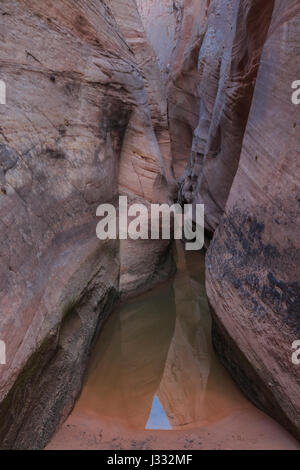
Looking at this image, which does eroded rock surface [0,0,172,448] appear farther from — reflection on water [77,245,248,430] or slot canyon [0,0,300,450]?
reflection on water [77,245,248,430]

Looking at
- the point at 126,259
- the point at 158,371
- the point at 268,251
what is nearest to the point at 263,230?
the point at 268,251

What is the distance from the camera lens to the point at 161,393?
10.1 ft

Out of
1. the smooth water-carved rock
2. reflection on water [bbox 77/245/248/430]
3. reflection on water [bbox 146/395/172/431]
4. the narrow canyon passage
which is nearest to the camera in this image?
the smooth water-carved rock

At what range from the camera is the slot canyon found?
219 cm

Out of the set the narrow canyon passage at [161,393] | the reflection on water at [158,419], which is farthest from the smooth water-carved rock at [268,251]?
the reflection on water at [158,419]

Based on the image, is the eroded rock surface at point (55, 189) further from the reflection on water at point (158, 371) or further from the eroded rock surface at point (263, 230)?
the eroded rock surface at point (263, 230)

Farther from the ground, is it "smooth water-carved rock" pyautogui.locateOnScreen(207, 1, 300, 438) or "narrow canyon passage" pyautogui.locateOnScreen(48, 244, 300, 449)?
"smooth water-carved rock" pyautogui.locateOnScreen(207, 1, 300, 438)

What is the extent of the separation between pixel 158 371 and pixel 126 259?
1816 mm

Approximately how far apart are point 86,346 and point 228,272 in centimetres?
175

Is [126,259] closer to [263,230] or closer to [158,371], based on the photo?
[158,371]

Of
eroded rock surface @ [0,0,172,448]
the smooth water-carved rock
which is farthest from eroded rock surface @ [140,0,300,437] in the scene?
eroded rock surface @ [0,0,172,448]

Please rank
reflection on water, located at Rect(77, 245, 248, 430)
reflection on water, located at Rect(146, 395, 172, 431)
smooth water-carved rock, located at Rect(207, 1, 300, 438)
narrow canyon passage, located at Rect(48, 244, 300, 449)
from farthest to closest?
reflection on water, located at Rect(77, 245, 248, 430) → reflection on water, located at Rect(146, 395, 172, 431) → narrow canyon passage, located at Rect(48, 244, 300, 449) → smooth water-carved rock, located at Rect(207, 1, 300, 438)

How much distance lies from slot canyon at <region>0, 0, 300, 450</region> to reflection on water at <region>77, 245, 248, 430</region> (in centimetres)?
2
